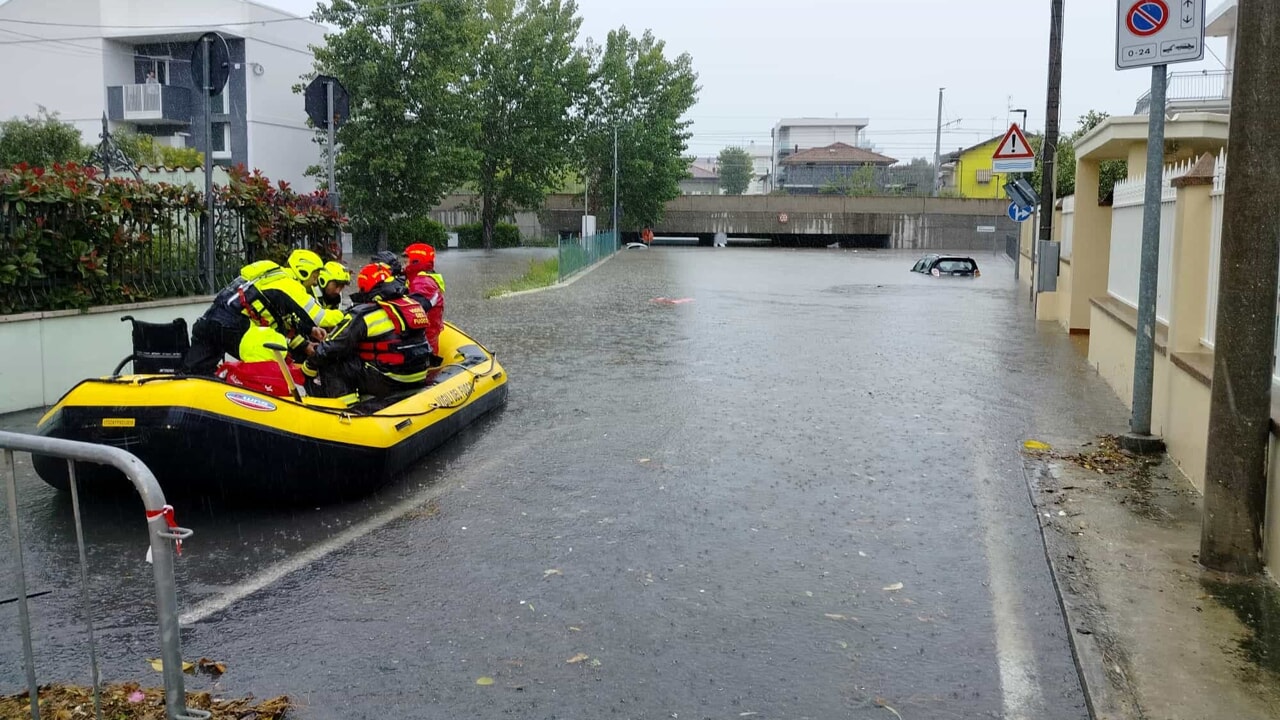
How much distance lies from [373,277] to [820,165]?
104170mm

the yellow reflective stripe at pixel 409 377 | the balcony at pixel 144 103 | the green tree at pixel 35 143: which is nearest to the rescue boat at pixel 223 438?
the yellow reflective stripe at pixel 409 377

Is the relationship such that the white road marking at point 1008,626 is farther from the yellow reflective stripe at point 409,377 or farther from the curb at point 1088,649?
the yellow reflective stripe at point 409,377

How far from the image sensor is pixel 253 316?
8078mm

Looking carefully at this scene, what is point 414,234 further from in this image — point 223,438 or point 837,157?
point 837,157

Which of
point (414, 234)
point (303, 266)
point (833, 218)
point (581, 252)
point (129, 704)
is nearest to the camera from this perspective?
point (129, 704)

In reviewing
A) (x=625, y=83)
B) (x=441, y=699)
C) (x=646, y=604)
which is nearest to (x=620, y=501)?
(x=646, y=604)

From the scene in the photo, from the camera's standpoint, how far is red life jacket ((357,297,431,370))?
8484 mm

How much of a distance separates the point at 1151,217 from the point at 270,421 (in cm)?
596

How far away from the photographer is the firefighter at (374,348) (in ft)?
27.0

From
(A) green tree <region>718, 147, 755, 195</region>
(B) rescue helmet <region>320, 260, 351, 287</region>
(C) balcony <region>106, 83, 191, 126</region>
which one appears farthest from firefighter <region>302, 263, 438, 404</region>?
(A) green tree <region>718, 147, 755, 195</region>

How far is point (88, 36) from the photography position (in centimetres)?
4388

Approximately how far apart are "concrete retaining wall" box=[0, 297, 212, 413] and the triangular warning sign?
17.1m

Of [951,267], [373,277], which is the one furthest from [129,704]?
[951,267]

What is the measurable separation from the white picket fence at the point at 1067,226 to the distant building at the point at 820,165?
8728 cm
